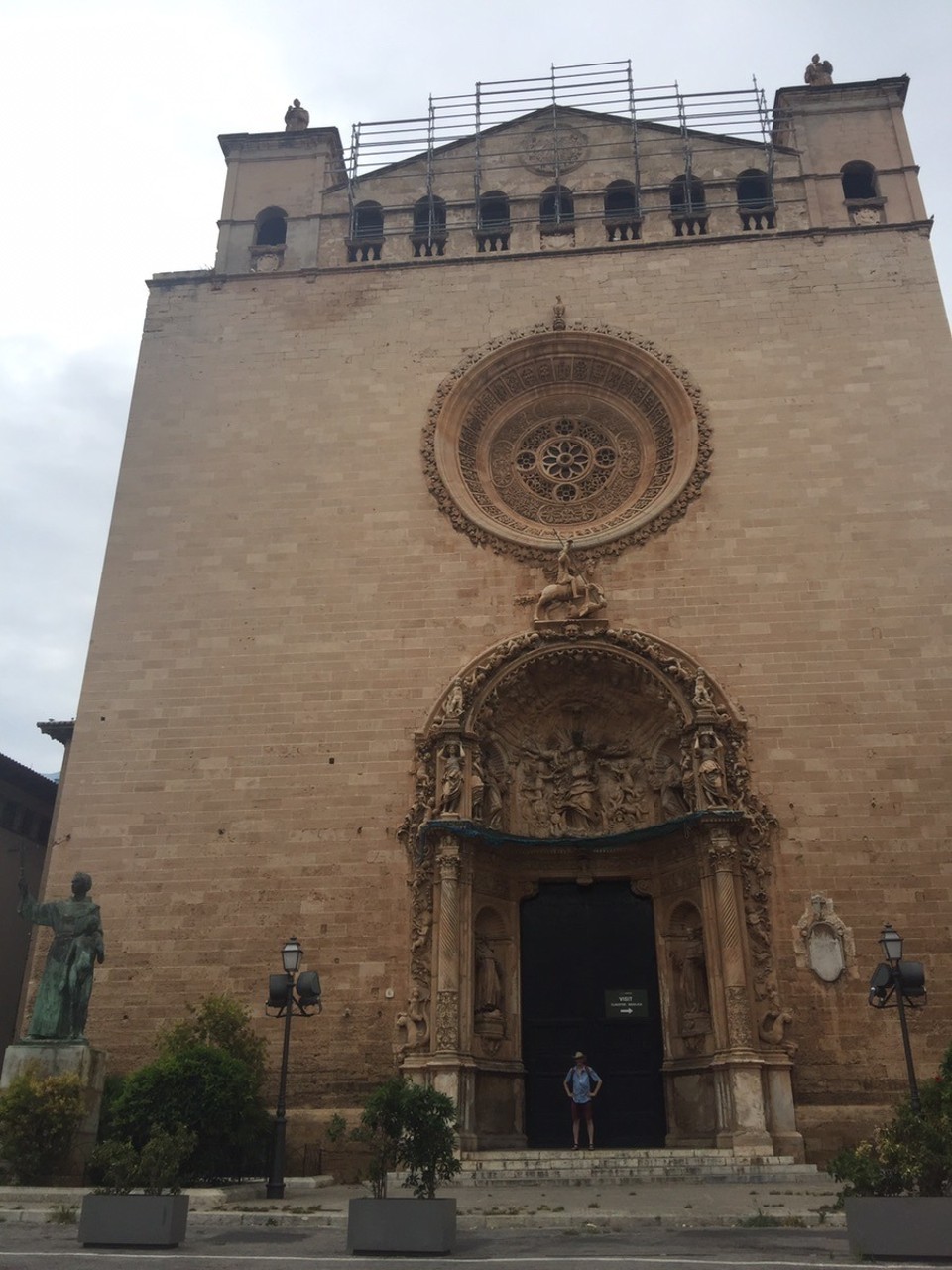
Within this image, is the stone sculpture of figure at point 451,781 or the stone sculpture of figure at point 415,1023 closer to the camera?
the stone sculpture of figure at point 415,1023

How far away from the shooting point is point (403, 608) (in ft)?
53.3

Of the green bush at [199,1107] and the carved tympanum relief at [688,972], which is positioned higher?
the carved tympanum relief at [688,972]

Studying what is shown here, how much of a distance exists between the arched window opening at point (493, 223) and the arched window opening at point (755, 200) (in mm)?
4414

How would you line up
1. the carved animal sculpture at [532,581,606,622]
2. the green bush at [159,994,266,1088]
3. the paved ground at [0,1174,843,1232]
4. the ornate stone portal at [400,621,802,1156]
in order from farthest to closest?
the carved animal sculpture at [532,581,606,622] → the ornate stone portal at [400,621,802,1156] → the green bush at [159,994,266,1088] → the paved ground at [0,1174,843,1232]

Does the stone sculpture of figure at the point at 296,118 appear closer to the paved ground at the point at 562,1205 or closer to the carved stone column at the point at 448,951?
the carved stone column at the point at 448,951

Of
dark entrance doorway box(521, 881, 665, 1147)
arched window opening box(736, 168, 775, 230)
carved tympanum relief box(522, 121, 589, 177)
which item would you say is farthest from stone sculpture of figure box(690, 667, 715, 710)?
carved tympanum relief box(522, 121, 589, 177)

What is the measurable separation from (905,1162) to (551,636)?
10.0 metres

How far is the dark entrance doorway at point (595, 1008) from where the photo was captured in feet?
46.5

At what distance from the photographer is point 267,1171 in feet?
41.1

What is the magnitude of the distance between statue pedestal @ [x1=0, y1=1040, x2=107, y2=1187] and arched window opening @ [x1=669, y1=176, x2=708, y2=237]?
16.5m

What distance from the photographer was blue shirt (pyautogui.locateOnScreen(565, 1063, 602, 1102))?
1330 centimetres

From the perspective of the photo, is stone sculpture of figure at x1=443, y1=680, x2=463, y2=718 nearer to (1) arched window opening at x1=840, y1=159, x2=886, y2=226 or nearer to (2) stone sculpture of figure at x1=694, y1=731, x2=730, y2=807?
(2) stone sculpture of figure at x1=694, y1=731, x2=730, y2=807

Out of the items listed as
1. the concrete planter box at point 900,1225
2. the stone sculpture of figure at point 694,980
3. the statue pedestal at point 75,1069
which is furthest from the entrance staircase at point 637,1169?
the concrete planter box at point 900,1225

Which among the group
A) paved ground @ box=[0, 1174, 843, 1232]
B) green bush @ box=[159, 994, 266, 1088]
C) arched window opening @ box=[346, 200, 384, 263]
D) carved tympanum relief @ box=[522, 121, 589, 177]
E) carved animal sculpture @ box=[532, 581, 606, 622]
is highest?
carved tympanum relief @ box=[522, 121, 589, 177]
